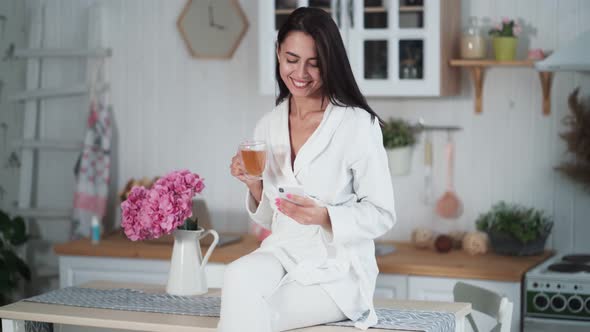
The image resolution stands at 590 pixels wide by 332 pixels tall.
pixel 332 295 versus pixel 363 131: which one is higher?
pixel 363 131

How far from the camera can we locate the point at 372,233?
106 inches

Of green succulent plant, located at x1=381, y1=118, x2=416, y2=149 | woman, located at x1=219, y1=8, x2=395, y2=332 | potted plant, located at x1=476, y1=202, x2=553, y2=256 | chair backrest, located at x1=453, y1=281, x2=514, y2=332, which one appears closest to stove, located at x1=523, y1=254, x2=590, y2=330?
potted plant, located at x1=476, y1=202, x2=553, y2=256

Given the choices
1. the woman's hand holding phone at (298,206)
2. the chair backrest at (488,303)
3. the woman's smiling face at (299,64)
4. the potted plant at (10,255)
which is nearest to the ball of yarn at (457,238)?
the chair backrest at (488,303)

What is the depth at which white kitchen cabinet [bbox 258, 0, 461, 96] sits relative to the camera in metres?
4.14

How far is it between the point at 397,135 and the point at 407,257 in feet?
1.94

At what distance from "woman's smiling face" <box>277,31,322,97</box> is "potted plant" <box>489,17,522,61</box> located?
5.39ft

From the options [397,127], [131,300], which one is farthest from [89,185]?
[131,300]

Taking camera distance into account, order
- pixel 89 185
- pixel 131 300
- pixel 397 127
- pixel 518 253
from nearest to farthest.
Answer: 1. pixel 131 300
2. pixel 518 253
3. pixel 397 127
4. pixel 89 185

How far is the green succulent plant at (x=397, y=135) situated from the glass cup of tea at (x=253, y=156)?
71.2 inches

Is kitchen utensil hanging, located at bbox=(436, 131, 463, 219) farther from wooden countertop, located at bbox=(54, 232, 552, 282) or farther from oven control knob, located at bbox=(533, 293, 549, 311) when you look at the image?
oven control knob, located at bbox=(533, 293, 549, 311)

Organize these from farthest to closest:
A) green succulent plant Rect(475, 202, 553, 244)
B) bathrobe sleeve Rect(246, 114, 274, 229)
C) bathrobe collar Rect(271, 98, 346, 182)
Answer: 1. green succulent plant Rect(475, 202, 553, 244)
2. bathrobe sleeve Rect(246, 114, 274, 229)
3. bathrobe collar Rect(271, 98, 346, 182)

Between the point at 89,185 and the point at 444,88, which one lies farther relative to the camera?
the point at 89,185

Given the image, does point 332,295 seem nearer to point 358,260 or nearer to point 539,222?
point 358,260

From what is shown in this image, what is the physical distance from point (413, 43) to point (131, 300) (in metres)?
1.75
